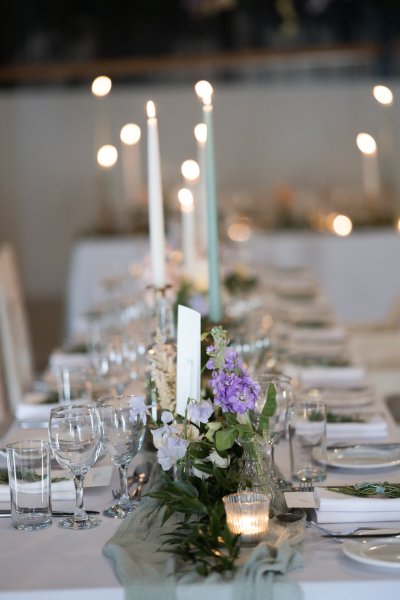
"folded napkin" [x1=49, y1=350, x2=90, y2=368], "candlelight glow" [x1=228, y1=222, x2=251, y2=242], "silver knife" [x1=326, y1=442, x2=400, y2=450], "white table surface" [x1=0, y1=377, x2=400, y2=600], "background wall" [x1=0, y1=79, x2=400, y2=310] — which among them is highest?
"background wall" [x1=0, y1=79, x2=400, y2=310]

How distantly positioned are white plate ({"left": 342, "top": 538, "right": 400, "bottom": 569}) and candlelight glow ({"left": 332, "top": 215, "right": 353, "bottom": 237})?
606 cm

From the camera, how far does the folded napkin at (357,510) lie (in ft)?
5.50

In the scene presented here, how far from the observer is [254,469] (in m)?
1.67

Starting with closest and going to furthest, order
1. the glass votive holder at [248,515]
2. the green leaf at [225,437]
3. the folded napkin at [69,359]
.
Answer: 1. the glass votive holder at [248,515]
2. the green leaf at [225,437]
3. the folded napkin at [69,359]

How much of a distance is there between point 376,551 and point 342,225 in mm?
6150

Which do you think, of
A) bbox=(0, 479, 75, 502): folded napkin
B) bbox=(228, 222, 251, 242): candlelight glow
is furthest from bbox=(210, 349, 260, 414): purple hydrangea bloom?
bbox=(228, 222, 251, 242): candlelight glow

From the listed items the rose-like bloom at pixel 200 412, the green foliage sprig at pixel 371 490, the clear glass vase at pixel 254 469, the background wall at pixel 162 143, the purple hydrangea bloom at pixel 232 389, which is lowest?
the green foliage sprig at pixel 371 490

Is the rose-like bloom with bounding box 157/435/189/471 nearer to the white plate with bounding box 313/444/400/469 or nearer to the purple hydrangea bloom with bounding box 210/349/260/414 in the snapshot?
the purple hydrangea bloom with bounding box 210/349/260/414

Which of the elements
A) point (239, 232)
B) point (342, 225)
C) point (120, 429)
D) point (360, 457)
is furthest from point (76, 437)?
point (342, 225)

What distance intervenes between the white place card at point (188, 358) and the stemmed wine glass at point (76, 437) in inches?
6.1

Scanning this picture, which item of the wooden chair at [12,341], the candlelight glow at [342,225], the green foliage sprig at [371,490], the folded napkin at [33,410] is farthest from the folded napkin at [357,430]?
the candlelight glow at [342,225]

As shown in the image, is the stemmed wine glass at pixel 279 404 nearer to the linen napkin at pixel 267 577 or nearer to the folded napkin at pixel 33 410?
the linen napkin at pixel 267 577

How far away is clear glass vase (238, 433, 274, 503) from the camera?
5.45ft

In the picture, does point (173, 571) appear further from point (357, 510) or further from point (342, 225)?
point (342, 225)
